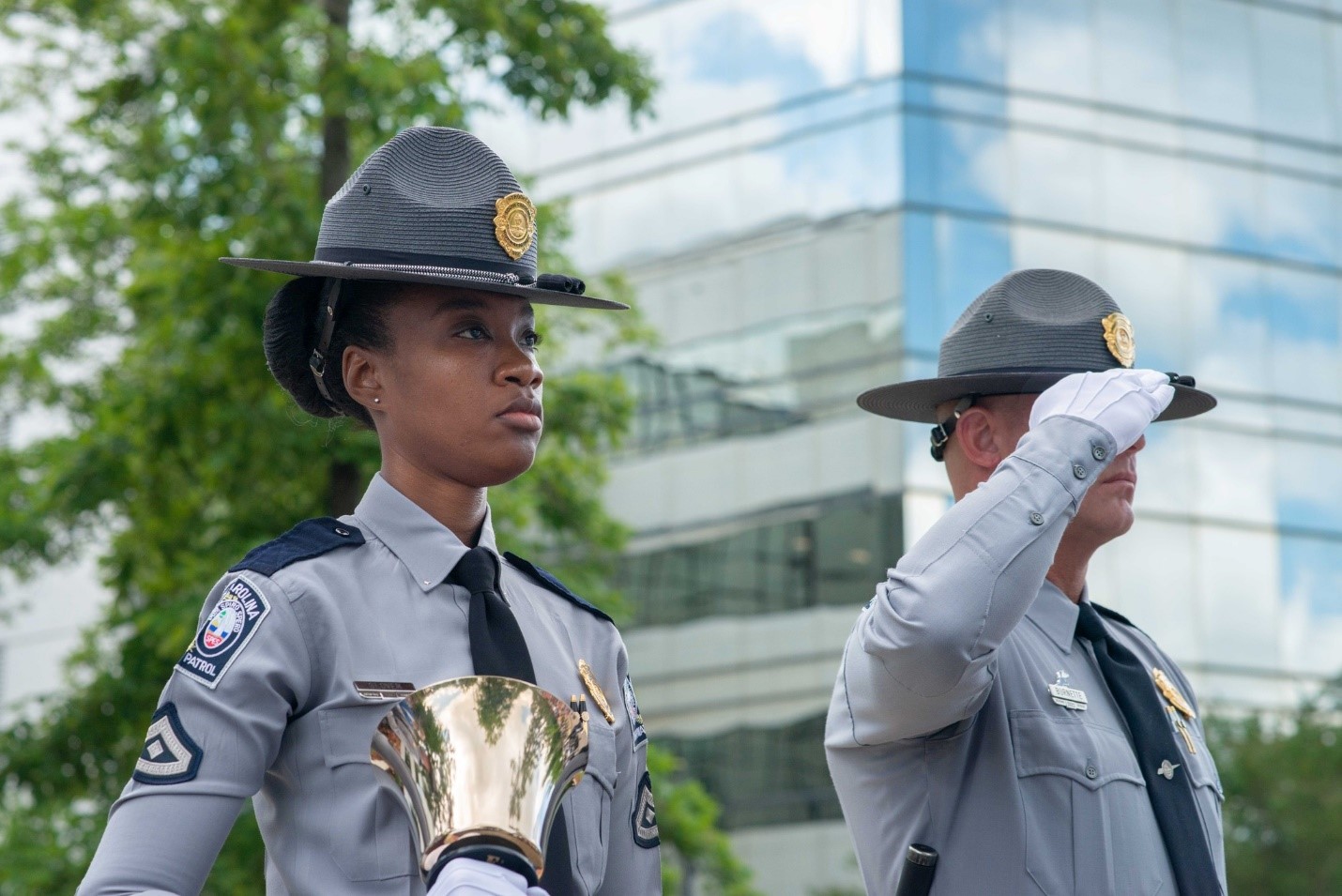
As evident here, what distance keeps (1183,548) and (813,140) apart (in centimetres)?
712

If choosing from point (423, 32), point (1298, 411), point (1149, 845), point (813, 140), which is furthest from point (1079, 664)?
point (1298, 411)

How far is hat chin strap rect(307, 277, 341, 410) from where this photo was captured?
3.23 metres

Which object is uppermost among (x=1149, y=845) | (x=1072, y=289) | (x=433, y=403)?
(x=1072, y=289)

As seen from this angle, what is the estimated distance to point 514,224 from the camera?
318 cm

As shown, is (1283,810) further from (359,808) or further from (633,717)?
(359,808)

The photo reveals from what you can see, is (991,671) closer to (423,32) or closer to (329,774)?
(329,774)

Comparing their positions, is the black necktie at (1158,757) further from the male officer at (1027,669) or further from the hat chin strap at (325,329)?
the hat chin strap at (325,329)

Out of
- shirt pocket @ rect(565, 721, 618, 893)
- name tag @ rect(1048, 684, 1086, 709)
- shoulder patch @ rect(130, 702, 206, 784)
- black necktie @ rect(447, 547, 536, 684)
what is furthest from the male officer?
shoulder patch @ rect(130, 702, 206, 784)

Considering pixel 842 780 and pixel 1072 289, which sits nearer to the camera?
pixel 842 780

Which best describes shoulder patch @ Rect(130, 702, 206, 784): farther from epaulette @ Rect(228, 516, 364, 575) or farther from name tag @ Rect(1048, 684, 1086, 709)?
name tag @ Rect(1048, 684, 1086, 709)

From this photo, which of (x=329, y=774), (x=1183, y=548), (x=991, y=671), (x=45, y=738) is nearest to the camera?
(x=329, y=774)

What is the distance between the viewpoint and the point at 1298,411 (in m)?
25.3

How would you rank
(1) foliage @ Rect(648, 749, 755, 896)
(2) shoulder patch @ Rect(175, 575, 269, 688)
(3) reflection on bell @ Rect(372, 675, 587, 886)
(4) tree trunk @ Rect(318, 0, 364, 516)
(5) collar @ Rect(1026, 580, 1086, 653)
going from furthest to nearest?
(1) foliage @ Rect(648, 749, 755, 896) < (4) tree trunk @ Rect(318, 0, 364, 516) < (5) collar @ Rect(1026, 580, 1086, 653) < (2) shoulder patch @ Rect(175, 575, 269, 688) < (3) reflection on bell @ Rect(372, 675, 587, 886)

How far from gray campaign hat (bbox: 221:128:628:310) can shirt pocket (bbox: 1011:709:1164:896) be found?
4.00 ft
